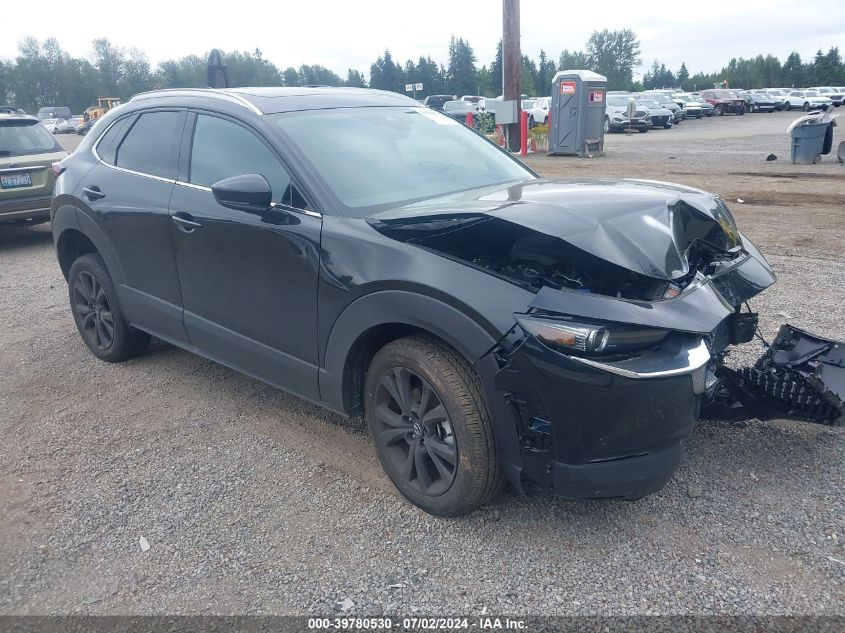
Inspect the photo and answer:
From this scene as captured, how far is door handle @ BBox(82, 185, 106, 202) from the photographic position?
4621 mm

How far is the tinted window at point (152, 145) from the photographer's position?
4238 millimetres

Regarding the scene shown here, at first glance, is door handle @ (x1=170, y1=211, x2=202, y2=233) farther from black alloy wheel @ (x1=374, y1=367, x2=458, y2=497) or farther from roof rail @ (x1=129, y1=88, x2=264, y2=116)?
black alloy wheel @ (x1=374, y1=367, x2=458, y2=497)

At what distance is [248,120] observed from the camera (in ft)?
12.2

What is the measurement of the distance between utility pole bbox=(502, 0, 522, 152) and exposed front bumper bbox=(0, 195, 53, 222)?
40.6ft

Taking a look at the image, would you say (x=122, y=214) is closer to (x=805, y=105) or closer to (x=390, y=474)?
(x=390, y=474)

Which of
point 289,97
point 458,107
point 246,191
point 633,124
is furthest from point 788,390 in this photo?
point 633,124

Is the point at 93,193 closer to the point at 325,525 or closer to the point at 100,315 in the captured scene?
the point at 100,315

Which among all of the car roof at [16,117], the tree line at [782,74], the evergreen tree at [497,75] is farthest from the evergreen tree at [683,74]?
the car roof at [16,117]

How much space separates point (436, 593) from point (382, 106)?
2.83 meters

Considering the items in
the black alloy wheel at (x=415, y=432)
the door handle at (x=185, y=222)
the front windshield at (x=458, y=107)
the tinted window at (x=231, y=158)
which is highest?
the front windshield at (x=458, y=107)

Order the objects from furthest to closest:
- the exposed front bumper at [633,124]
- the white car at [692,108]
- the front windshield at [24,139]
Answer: the white car at [692,108], the exposed front bumper at [633,124], the front windshield at [24,139]

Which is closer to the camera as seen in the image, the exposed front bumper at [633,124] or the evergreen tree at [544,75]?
the exposed front bumper at [633,124]

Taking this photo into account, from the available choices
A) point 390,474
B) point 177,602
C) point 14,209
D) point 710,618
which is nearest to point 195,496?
point 177,602

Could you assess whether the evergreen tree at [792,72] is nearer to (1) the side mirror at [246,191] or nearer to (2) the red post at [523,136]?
(2) the red post at [523,136]
